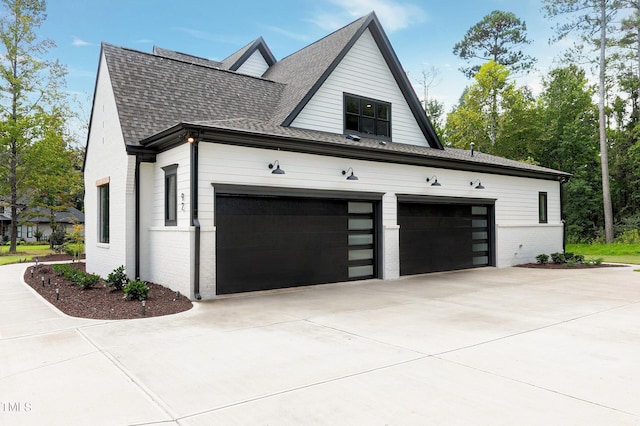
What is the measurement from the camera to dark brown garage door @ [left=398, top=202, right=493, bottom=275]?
12672 millimetres

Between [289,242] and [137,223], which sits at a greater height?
[137,223]

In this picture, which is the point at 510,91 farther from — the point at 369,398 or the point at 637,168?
the point at 369,398

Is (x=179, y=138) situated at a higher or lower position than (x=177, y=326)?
higher

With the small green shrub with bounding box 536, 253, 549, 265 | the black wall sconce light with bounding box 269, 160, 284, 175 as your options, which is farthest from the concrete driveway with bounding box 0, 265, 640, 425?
the small green shrub with bounding box 536, 253, 549, 265

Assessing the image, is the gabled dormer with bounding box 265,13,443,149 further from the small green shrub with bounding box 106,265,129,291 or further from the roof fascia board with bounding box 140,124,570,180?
the small green shrub with bounding box 106,265,129,291

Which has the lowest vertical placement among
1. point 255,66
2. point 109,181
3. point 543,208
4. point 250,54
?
point 543,208

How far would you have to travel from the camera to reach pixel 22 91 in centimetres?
2480

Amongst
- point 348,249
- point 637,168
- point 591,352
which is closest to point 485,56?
point 637,168

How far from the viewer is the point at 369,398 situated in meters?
3.77

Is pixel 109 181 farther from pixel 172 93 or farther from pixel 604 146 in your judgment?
pixel 604 146

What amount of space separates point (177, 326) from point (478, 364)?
4328mm

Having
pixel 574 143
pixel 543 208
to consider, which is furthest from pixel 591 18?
pixel 543 208

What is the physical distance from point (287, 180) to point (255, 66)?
31.5ft

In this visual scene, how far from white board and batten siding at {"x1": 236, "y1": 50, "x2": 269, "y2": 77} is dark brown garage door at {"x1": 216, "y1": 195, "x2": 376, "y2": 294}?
356 inches
